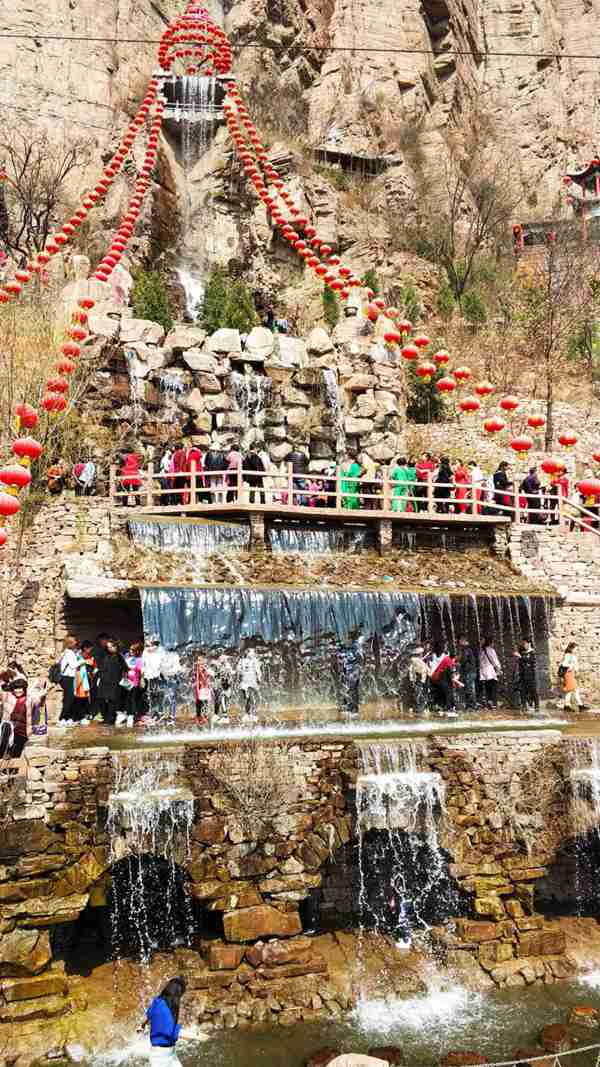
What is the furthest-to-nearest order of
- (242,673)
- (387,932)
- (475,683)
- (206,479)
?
1. (206,479)
2. (475,683)
3. (242,673)
4. (387,932)

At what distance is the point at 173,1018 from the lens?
306 inches

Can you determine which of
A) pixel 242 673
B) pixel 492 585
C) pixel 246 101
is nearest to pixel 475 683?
pixel 492 585

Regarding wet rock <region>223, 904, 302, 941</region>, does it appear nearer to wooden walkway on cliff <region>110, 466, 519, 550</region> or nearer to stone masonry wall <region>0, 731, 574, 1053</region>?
stone masonry wall <region>0, 731, 574, 1053</region>

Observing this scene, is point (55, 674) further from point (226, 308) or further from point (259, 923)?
point (226, 308)

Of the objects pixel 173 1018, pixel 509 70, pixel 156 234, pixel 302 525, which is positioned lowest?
pixel 173 1018

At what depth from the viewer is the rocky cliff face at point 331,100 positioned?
101 feet

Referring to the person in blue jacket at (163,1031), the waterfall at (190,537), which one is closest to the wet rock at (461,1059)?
the person in blue jacket at (163,1031)

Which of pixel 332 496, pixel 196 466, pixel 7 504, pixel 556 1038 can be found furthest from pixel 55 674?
pixel 556 1038

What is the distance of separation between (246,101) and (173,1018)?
118 ft

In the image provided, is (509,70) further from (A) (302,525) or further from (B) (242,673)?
(B) (242,673)

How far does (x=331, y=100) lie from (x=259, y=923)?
37.2 metres

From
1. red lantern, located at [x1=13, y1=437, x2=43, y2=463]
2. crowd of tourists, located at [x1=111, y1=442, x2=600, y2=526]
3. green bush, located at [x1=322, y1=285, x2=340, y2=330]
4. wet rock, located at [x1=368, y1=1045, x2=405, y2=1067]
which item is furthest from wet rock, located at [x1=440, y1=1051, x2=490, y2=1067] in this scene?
green bush, located at [x1=322, y1=285, x2=340, y2=330]

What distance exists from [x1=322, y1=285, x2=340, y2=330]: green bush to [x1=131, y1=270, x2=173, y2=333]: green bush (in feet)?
21.1

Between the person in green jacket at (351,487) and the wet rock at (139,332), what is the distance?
6.63 metres
